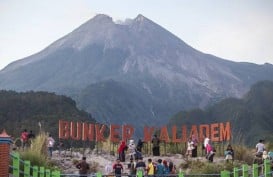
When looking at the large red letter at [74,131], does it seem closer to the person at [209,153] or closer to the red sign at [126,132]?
the red sign at [126,132]

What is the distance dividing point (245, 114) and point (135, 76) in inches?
3010

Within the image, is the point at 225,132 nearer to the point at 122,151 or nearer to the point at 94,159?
the point at 122,151

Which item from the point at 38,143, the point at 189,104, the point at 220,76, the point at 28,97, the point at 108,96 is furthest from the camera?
the point at 220,76

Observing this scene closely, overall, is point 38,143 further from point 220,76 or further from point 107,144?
point 220,76

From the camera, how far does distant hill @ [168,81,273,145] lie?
98606 millimetres

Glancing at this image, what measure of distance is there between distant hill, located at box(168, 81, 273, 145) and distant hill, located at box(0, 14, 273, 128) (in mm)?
33926

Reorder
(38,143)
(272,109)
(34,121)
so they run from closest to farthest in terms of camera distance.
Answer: (38,143) → (34,121) → (272,109)

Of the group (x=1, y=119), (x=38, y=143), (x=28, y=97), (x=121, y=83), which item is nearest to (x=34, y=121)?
(x=1, y=119)

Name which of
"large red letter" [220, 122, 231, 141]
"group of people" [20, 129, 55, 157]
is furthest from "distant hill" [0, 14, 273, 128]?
"group of people" [20, 129, 55, 157]

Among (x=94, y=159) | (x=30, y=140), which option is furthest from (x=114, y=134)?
(x=30, y=140)

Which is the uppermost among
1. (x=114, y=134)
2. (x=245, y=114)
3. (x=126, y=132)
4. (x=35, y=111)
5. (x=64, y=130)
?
(x=245, y=114)

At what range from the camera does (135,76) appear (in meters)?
178

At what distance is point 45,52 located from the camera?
649 ft

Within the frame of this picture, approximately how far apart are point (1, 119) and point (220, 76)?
12161 centimetres
